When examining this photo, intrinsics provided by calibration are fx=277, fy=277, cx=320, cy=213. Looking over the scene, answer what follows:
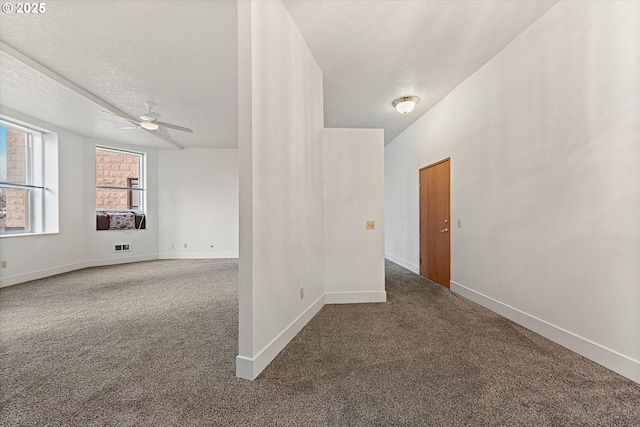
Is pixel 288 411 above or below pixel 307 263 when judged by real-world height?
below

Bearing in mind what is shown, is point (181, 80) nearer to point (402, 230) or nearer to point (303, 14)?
point (303, 14)

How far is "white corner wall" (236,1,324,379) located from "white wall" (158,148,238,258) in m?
4.80

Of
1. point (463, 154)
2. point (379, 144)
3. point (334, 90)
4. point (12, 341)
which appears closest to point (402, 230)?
point (463, 154)

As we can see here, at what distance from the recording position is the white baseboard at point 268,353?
5.92 ft

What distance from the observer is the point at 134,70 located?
336 cm

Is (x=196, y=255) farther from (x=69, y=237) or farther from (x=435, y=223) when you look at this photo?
(x=435, y=223)

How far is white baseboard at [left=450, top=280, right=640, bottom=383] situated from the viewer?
1.83 metres

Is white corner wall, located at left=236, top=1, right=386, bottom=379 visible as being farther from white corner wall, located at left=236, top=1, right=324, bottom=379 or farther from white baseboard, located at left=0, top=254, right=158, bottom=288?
white baseboard, located at left=0, top=254, right=158, bottom=288

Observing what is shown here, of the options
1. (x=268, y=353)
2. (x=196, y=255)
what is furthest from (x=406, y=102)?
(x=196, y=255)

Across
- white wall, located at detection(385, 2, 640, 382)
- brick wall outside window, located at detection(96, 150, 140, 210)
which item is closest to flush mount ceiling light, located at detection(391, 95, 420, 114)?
white wall, located at detection(385, 2, 640, 382)

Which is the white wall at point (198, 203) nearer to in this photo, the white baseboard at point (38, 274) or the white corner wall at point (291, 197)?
the white baseboard at point (38, 274)

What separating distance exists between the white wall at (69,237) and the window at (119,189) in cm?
23

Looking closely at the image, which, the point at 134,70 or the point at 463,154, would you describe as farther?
the point at 463,154

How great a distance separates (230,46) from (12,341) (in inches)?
134
